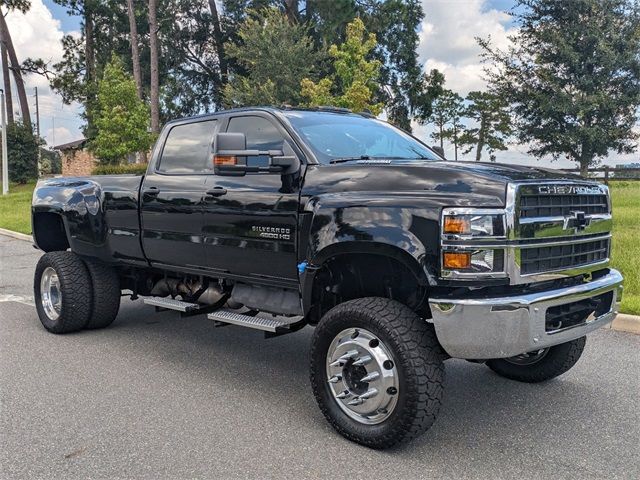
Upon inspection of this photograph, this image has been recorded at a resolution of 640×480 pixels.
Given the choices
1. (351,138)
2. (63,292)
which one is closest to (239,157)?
(351,138)

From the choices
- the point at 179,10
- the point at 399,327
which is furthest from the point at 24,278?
the point at 179,10

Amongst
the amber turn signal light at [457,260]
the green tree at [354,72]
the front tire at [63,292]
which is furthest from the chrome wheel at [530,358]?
the green tree at [354,72]

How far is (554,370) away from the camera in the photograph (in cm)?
458

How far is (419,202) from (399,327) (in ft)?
2.37

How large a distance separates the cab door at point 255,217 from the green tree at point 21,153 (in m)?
41.0

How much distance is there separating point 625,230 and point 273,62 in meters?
24.0

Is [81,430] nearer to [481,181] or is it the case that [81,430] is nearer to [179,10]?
[481,181]

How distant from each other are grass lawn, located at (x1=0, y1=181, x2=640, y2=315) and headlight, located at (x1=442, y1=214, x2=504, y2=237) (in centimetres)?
384

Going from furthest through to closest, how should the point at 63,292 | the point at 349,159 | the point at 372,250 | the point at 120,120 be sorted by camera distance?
the point at 120,120 → the point at 63,292 → the point at 349,159 → the point at 372,250

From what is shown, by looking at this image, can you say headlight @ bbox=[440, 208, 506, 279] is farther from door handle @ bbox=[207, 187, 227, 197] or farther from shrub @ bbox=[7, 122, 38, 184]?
shrub @ bbox=[7, 122, 38, 184]

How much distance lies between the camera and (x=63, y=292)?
6027mm

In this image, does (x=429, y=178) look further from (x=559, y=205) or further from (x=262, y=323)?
(x=262, y=323)

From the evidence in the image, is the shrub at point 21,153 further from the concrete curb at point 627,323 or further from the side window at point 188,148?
the concrete curb at point 627,323

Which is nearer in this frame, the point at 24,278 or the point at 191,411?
the point at 191,411
